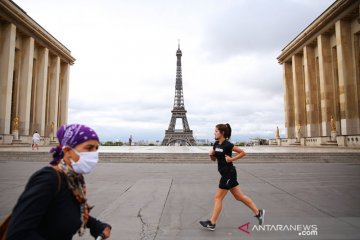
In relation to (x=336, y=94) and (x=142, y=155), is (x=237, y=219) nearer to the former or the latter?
(x=142, y=155)

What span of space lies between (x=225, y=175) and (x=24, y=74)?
3873cm

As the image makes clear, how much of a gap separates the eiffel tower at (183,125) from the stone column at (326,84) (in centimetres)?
3933

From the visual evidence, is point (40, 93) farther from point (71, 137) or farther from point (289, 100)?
point (71, 137)

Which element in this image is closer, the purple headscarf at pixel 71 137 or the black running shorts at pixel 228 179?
the purple headscarf at pixel 71 137

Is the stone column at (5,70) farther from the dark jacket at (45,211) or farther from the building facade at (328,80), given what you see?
the building facade at (328,80)

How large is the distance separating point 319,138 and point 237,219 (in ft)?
110

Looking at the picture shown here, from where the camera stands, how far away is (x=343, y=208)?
5734mm

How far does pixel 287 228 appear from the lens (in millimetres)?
4500

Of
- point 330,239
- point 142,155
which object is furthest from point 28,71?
point 330,239

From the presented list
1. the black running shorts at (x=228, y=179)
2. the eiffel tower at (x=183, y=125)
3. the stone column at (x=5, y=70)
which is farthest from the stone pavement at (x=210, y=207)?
the eiffel tower at (x=183, y=125)

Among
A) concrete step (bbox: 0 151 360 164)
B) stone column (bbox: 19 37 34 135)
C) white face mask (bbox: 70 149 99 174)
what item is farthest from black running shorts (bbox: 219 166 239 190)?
stone column (bbox: 19 37 34 135)

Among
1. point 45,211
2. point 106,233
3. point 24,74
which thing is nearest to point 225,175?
point 106,233

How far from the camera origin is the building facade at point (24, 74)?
105ft

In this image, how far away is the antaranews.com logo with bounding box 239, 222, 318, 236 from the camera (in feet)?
14.1
